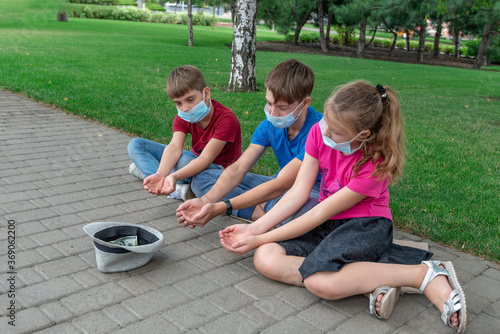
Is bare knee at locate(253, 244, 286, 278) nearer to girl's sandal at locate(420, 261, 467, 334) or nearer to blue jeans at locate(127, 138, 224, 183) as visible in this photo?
girl's sandal at locate(420, 261, 467, 334)

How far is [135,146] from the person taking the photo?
3.94m

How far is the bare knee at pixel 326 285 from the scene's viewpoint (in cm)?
231

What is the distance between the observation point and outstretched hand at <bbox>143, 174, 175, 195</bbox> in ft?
10.6

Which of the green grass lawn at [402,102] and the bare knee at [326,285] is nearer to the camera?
the bare knee at [326,285]

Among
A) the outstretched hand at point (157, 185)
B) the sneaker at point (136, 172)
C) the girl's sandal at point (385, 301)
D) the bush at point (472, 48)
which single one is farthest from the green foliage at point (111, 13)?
the girl's sandal at point (385, 301)

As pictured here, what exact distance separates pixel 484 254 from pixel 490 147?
3242mm

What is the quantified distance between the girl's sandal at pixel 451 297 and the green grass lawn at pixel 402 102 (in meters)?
0.81

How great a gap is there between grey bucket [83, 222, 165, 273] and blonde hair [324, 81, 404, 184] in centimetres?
113

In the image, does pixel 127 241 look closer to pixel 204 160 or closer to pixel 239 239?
pixel 239 239

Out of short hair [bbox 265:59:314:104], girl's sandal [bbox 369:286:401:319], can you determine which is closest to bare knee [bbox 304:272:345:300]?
girl's sandal [bbox 369:286:401:319]

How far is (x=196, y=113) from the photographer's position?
11.3 ft

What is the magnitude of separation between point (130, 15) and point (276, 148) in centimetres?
3668

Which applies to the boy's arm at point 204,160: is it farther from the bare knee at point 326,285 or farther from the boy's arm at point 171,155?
the bare knee at point 326,285


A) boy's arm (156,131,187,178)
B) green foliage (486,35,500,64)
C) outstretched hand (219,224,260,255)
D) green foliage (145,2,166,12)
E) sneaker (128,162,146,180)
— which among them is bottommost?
sneaker (128,162,146,180)
